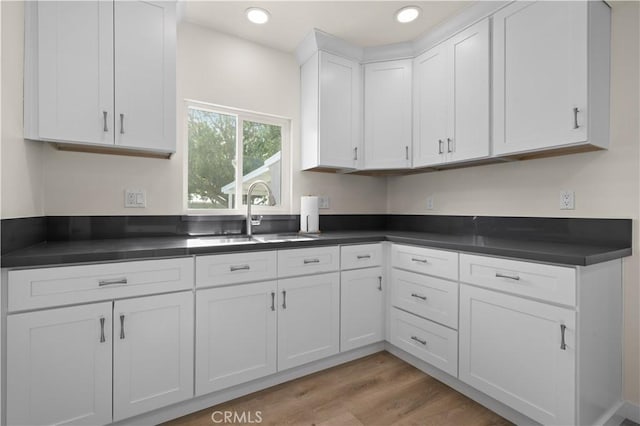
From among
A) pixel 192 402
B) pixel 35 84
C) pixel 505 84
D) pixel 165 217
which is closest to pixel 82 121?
Answer: pixel 35 84

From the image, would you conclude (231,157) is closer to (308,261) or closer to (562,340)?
(308,261)

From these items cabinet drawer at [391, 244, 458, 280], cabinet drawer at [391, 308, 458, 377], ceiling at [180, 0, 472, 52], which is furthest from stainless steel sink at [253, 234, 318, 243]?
ceiling at [180, 0, 472, 52]

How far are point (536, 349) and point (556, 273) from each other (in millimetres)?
386

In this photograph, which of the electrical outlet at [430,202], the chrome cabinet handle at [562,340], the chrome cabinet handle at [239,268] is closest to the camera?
the chrome cabinet handle at [562,340]

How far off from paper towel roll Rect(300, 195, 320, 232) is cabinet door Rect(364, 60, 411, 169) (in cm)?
55

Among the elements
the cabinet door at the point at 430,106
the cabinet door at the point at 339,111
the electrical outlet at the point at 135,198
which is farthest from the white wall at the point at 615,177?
the electrical outlet at the point at 135,198

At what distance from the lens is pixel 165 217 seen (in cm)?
216

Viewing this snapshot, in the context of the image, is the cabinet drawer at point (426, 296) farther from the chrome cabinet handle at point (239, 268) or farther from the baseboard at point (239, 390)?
the chrome cabinet handle at point (239, 268)

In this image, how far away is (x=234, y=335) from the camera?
177 centimetres

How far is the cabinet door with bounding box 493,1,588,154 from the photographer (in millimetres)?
1590

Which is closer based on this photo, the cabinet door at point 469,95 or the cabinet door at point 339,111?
the cabinet door at point 469,95

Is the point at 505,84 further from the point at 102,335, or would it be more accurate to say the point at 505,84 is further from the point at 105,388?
the point at 105,388

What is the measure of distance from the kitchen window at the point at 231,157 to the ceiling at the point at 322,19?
587 mm

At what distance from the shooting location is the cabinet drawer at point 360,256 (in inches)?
85.2
